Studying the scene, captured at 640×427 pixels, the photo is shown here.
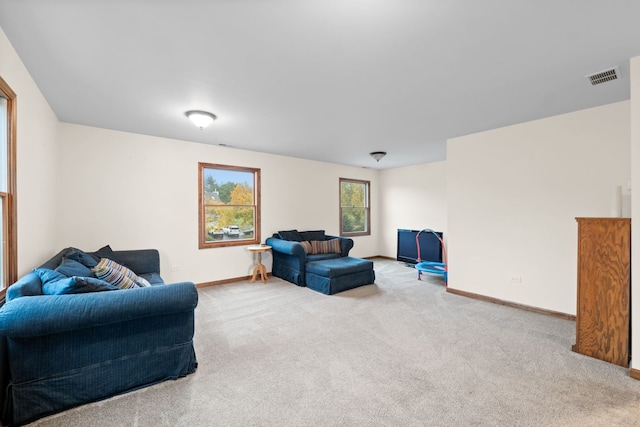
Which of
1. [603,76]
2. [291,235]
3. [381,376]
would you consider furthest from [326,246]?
[603,76]

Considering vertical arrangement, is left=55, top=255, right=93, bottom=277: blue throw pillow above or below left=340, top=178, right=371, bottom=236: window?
below

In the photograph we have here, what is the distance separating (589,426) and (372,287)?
321 cm

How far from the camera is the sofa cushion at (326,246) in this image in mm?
5578

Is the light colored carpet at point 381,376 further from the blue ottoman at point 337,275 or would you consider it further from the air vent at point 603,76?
the air vent at point 603,76

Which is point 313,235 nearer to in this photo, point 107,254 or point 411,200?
point 411,200

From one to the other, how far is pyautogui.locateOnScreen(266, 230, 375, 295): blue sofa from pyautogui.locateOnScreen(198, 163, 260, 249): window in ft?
1.82

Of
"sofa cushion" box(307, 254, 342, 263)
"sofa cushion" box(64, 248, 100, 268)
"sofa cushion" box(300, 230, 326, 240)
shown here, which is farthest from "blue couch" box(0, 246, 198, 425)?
"sofa cushion" box(300, 230, 326, 240)

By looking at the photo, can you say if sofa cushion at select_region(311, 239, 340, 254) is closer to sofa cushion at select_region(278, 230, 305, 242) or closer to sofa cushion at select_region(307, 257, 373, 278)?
sofa cushion at select_region(278, 230, 305, 242)

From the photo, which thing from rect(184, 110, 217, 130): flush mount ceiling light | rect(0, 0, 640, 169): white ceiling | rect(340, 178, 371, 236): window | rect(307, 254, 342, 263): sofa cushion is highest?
rect(0, 0, 640, 169): white ceiling

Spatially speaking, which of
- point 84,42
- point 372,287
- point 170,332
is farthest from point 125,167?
point 372,287

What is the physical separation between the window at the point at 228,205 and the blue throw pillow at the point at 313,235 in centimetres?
99

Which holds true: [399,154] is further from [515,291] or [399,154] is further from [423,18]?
[423,18]

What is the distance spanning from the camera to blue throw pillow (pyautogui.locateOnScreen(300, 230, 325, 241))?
233 inches

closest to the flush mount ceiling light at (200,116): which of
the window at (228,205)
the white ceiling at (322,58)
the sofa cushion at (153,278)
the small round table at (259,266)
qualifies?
the white ceiling at (322,58)
